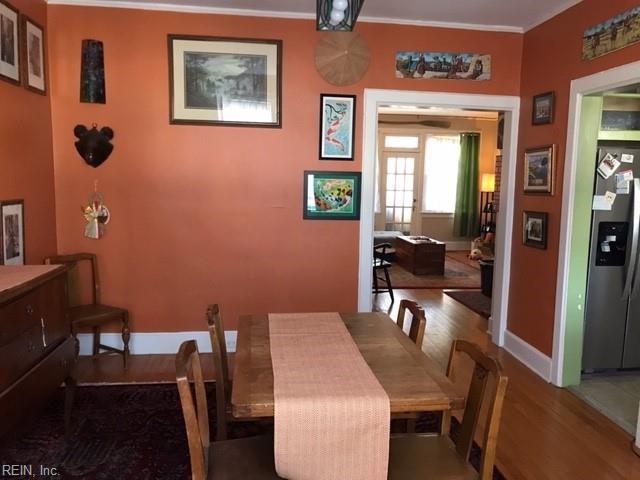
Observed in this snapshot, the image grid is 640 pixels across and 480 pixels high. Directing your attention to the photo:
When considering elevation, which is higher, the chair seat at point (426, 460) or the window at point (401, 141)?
the window at point (401, 141)

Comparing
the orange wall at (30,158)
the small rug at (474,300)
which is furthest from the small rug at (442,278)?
the orange wall at (30,158)

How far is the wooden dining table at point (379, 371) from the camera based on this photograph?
Result: 1.58m

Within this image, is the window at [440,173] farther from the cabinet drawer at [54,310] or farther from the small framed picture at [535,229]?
the cabinet drawer at [54,310]

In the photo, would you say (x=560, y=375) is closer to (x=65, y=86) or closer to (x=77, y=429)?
(x=77, y=429)

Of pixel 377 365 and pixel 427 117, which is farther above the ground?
pixel 427 117

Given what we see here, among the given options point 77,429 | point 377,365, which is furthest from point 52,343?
point 377,365

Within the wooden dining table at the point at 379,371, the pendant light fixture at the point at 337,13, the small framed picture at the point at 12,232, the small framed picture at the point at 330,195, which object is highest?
the pendant light fixture at the point at 337,13

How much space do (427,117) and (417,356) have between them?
8387 mm

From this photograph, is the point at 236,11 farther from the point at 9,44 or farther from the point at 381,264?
the point at 381,264

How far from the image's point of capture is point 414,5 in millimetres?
3541

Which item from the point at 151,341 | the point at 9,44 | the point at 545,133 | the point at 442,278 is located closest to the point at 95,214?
the point at 151,341

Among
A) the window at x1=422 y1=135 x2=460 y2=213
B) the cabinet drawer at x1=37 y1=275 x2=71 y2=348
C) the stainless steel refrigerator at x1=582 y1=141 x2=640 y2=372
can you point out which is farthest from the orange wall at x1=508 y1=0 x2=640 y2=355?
the window at x1=422 y1=135 x2=460 y2=213

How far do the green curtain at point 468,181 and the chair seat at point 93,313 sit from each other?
25.0ft

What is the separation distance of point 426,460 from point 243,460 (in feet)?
2.12
